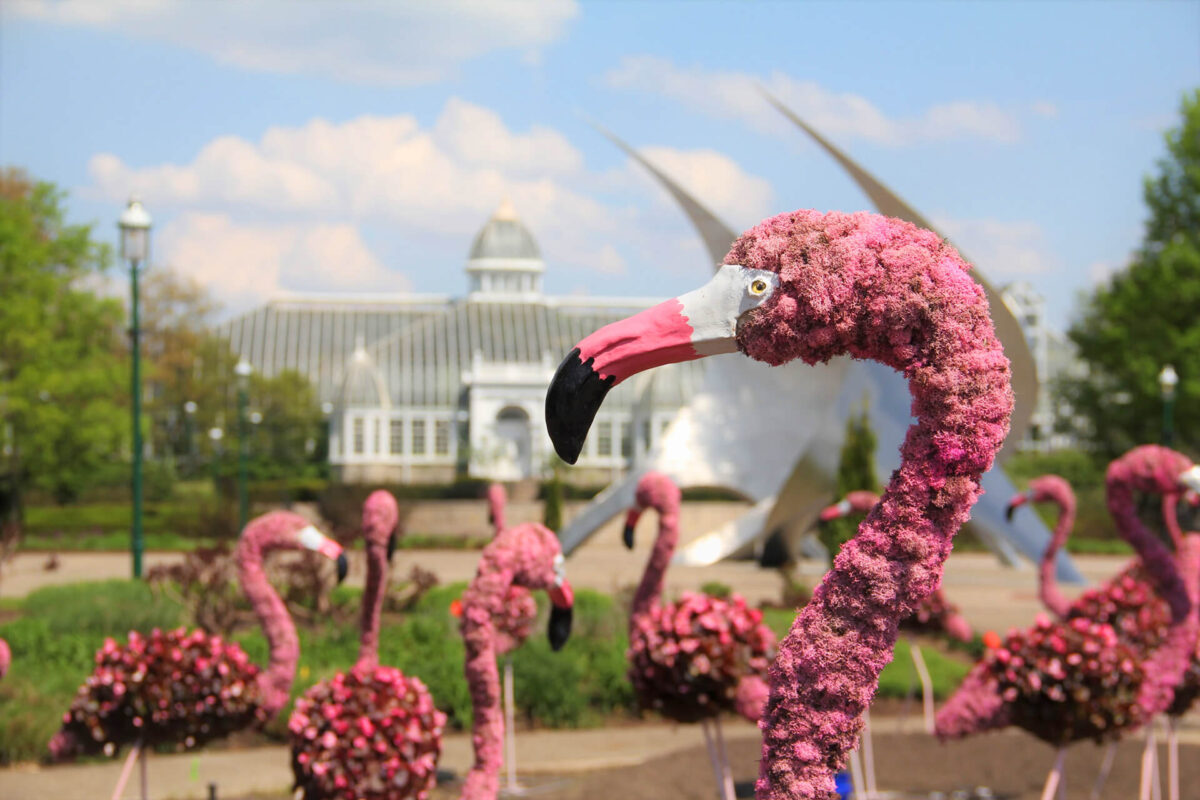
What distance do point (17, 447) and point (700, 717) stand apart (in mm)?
27148

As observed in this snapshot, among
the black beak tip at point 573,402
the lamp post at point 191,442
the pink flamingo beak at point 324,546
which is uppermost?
the lamp post at point 191,442

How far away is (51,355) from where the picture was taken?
29.1 m

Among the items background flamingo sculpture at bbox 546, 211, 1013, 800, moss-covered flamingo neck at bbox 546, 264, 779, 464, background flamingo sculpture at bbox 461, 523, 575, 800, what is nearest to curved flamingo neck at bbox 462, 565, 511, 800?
background flamingo sculpture at bbox 461, 523, 575, 800

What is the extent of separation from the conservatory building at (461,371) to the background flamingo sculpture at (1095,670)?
46.9 metres

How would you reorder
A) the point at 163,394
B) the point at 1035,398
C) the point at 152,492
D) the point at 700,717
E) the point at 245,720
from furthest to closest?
1. the point at 163,394
2. the point at 152,492
3. the point at 1035,398
4. the point at 700,717
5. the point at 245,720

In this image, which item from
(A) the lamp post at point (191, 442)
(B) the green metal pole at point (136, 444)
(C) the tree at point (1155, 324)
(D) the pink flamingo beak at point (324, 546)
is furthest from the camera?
(A) the lamp post at point (191, 442)

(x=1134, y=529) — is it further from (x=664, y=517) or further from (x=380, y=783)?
(x=380, y=783)

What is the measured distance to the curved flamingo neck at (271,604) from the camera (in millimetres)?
6547

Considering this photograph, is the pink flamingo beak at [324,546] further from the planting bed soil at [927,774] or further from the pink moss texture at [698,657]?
the planting bed soil at [927,774]

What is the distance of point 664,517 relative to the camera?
25.0ft

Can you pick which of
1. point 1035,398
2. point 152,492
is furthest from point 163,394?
point 1035,398

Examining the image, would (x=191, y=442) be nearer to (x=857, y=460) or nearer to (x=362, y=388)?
(x=362, y=388)

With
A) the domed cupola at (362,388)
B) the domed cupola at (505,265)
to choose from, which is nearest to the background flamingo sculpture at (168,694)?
the domed cupola at (362,388)

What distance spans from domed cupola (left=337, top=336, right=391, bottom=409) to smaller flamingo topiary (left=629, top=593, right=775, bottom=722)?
5899 centimetres
